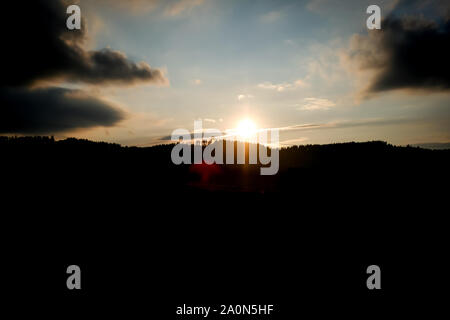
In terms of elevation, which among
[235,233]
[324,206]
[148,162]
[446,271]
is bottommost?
[446,271]

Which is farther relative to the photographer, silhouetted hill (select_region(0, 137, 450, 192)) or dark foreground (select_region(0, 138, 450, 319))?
silhouetted hill (select_region(0, 137, 450, 192))

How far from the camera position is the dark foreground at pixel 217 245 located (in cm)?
632

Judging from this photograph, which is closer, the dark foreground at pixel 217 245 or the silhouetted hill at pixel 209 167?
the dark foreground at pixel 217 245

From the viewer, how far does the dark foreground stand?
20.7ft

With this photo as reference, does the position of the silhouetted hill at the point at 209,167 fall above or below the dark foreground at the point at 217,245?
above

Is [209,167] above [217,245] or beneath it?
above

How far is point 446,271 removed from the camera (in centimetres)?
736

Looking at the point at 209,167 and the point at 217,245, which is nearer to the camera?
the point at 217,245

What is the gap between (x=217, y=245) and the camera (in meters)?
8.13

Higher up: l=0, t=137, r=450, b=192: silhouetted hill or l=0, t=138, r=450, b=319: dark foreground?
l=0, t=137, r=450, b=192: silhouetted hill

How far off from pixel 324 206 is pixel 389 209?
3.66 metres
